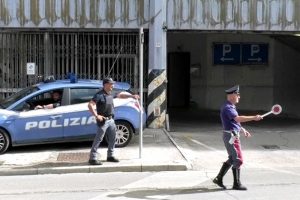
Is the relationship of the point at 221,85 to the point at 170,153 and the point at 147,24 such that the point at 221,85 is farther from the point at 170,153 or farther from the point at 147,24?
the point at 170,153

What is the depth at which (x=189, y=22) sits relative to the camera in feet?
51.9

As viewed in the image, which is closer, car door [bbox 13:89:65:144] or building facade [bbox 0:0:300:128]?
car door [bbox 13:89:65:144]

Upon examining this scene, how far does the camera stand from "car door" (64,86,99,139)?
39.0 ft

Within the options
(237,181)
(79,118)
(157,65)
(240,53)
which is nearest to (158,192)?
(237,181)

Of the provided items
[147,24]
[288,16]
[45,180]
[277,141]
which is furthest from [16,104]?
[288,16]

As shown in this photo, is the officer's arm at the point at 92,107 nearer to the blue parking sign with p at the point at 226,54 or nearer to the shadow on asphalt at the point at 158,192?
the shadow on asphalt at the point at 158,192

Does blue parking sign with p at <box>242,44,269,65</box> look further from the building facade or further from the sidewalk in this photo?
the sidewalk

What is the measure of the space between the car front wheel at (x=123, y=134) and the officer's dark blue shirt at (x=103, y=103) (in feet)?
6.13

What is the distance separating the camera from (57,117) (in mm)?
11797

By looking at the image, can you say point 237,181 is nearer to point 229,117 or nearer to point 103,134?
point 229,117

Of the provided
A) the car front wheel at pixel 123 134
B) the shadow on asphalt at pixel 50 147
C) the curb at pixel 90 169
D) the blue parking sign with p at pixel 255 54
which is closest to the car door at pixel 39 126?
the shadow on asphalt at pixel 50 147

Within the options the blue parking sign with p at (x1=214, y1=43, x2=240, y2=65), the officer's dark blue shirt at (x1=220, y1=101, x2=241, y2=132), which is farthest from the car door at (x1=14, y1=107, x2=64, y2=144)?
the blue parking sign with p at (x1=214, y1=43, x2=240, y2=65)

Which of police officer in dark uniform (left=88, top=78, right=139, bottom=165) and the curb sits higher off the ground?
police officer in dark uniform (left=88, top=78, right=139, bottom=165)

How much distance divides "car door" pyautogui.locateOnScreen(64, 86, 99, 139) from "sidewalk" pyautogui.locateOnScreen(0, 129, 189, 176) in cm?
39
